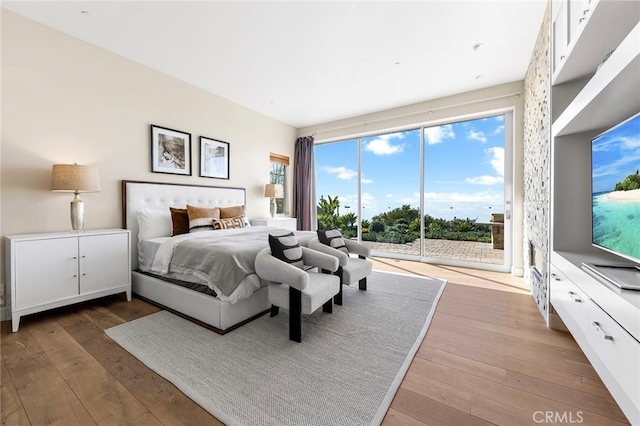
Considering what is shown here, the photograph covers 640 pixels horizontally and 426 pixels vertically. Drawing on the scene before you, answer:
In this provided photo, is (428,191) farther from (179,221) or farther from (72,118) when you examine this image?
(72,118)

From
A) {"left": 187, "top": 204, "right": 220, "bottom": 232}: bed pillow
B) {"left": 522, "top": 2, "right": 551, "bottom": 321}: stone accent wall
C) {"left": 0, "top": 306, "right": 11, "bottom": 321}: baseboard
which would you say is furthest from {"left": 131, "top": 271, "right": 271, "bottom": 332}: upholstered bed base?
{"left": 522, "top": 2, "right": 551, "bottom": 321}: stone accent wall

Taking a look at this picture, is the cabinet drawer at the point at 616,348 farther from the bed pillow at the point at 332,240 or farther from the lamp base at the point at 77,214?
the lamp base at the point at 77,214

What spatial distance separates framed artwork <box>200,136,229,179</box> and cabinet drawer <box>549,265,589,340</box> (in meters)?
4.27

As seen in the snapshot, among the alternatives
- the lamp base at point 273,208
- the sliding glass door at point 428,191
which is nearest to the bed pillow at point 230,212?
the lamp base at point 273,208

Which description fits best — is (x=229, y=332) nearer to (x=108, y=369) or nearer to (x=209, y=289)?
(x=209, y=289)

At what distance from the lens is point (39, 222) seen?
2539 mm

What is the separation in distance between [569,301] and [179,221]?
12.3 feet

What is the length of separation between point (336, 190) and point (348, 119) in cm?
148

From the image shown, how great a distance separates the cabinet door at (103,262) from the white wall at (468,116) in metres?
4.18

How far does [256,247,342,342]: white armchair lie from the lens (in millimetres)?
1930

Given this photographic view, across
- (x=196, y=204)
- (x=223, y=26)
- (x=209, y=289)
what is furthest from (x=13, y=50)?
(x=209, y=289)

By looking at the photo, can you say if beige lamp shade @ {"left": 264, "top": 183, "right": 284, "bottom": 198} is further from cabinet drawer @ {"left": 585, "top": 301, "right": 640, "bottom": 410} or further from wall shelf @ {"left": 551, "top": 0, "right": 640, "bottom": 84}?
cabinet drawer @ {"left": 585, "top": 301, "right": 640, "bottom": 410}

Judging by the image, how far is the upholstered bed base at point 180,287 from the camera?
2158 millimetres

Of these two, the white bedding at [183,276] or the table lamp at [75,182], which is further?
the table lamp at [75,182]
